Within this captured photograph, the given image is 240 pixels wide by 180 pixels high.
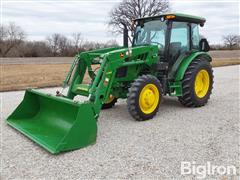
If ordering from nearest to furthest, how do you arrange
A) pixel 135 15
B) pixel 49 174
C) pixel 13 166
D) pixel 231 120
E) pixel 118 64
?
pixel 49 174 → pixel 13 166 → pixel 118 64 → pixel 231 120 → pixel 135 15

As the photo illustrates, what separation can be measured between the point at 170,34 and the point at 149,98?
1.69m

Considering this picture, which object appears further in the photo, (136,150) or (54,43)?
(54,43)

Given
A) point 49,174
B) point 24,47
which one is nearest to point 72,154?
point 49,174

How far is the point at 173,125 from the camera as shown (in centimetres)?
529

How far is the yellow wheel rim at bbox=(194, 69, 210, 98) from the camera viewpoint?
6.87 meters

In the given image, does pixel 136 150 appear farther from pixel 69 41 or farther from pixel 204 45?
pixel 69 41

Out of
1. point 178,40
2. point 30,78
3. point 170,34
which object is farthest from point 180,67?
point 30,78

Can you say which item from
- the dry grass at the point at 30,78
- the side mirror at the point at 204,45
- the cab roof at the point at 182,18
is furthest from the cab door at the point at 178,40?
the dry grass at the point at 30,78

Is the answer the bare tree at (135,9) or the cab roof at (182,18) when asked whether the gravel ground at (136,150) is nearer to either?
the cab roof at (182,18)

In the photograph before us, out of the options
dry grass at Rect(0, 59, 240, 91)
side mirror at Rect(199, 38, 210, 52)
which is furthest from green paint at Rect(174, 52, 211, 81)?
dry grass at Rect(0, 59, 240, 91)

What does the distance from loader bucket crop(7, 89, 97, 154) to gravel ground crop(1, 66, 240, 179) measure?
0.40 feet

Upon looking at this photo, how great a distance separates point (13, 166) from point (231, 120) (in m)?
4.09

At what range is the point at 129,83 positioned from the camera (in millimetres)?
5902

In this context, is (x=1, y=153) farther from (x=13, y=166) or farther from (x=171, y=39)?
(x=171, y=39)
